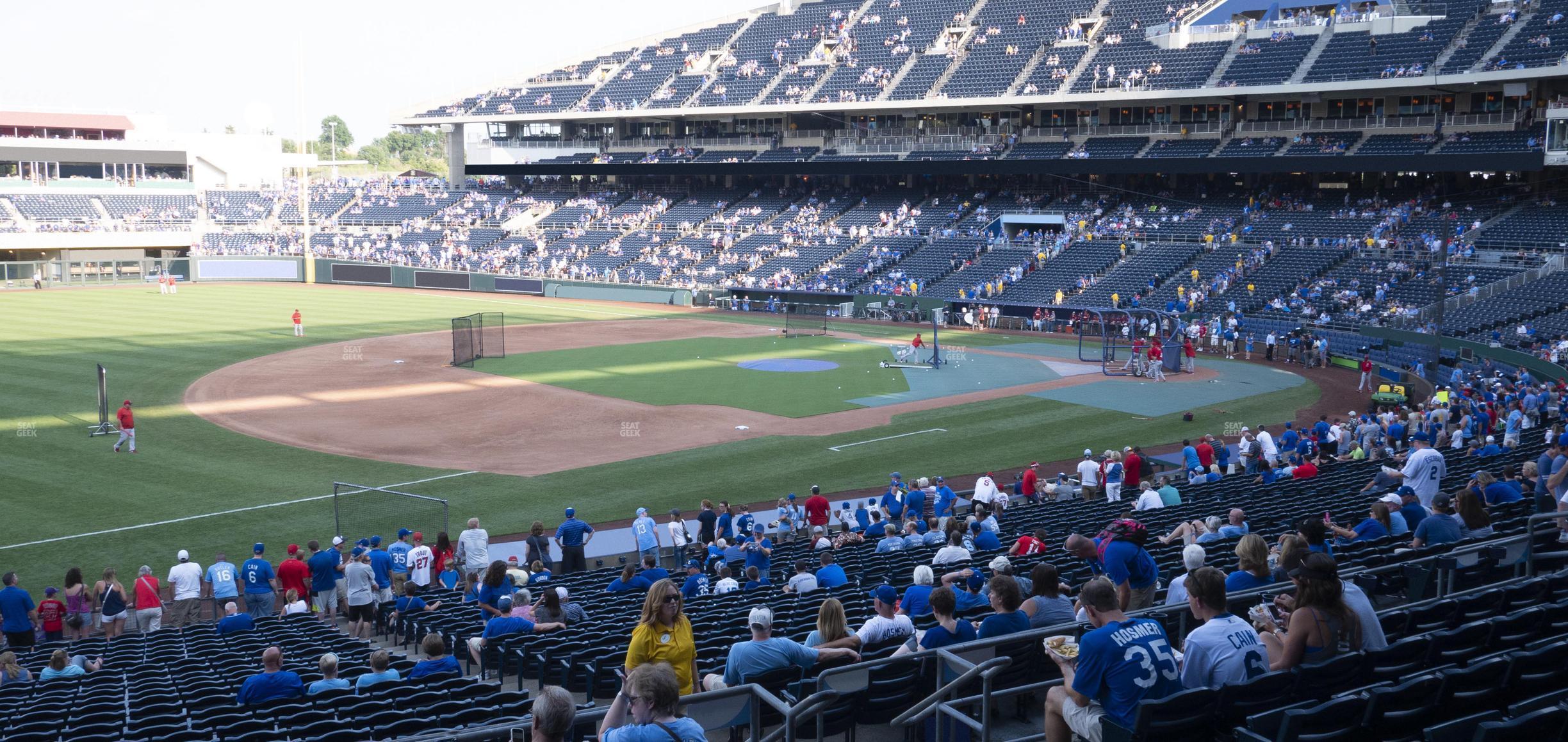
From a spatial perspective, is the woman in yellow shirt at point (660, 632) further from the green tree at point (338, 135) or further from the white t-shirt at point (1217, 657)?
the green tree at point (338, 135)

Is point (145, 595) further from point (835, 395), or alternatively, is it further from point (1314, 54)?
point (1314, 54)

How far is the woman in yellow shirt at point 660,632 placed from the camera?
699 cm

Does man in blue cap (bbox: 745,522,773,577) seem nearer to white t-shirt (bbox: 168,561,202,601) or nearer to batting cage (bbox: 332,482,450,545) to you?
batting cage (bbox: 332,482,450,545)

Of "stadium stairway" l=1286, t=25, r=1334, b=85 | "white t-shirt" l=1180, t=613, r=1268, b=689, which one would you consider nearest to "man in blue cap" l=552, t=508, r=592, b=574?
"white t-shirt" l=1180, t=613, r=1268, b=689

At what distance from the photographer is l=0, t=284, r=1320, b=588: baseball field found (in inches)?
928

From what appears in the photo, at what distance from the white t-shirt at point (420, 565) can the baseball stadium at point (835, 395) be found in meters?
0.05

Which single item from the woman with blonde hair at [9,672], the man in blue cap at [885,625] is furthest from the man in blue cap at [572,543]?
the man in blue cap at [885,625]

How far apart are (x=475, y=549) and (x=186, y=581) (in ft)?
13.3

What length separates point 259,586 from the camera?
1642 cm

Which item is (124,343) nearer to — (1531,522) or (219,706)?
(219,706)

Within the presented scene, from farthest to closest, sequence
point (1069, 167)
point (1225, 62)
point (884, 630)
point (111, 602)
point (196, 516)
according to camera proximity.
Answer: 1. point (1069, 167)
2. point (1225, 62)
3. point (196, 516)
4. point (111, 602)
5. point (884, 630)

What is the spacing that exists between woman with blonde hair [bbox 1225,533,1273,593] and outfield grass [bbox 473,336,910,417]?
25203 mm

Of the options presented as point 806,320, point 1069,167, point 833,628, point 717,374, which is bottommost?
point 717,374

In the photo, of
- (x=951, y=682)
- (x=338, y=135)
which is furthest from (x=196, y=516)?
(x=338, y=135)
